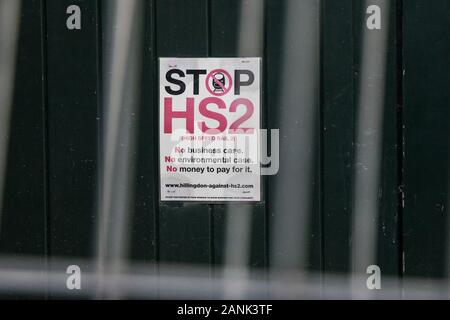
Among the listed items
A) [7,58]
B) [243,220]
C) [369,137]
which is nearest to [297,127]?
[369,137]

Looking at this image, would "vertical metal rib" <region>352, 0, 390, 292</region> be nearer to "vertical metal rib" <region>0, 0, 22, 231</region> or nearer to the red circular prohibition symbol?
the red circular prohibition symbol

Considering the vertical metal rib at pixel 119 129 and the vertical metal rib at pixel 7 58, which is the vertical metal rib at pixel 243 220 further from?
the vertical metal rib at pixel 7 58

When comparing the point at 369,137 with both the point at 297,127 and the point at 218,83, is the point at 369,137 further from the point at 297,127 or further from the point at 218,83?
the point at 218,83

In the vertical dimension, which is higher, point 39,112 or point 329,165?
point 39,112

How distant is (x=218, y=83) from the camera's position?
109 inches

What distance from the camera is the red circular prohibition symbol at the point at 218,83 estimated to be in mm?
2768

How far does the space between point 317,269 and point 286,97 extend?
0.72 m

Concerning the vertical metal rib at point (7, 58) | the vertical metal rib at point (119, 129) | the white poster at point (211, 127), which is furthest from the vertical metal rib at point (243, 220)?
the vertical metal rib at point (7, 58)

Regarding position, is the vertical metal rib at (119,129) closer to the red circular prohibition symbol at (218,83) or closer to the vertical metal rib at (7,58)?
the red circular prohibition symbol at (218,83)

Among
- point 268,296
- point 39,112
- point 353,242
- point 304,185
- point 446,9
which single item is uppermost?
point 446,9

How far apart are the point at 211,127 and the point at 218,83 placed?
7.1 inches

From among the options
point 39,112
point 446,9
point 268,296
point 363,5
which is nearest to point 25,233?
point 39,112

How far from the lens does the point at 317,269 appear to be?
2.79 m

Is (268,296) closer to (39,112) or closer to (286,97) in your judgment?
(286,97)
